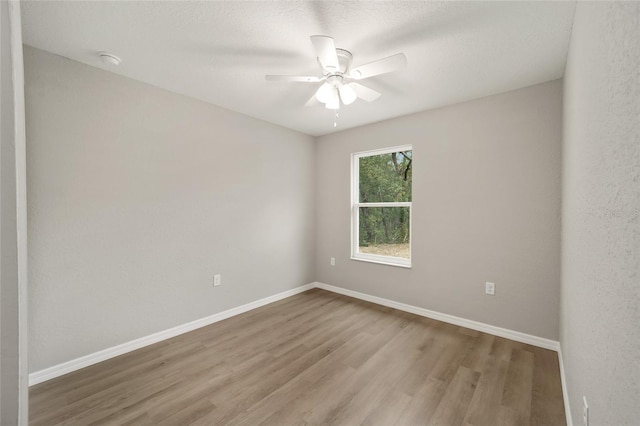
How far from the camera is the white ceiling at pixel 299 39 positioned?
5.23 feet

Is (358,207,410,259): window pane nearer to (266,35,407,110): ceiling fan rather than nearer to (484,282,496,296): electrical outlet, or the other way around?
(484,282,496,296): electrical outlet

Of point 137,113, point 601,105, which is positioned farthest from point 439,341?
point 137,113

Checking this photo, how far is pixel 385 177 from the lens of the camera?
3719 millimetres

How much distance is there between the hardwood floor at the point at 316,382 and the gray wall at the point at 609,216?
2.33ft

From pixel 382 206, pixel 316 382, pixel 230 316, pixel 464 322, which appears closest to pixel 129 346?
pixel 230 316

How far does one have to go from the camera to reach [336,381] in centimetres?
199

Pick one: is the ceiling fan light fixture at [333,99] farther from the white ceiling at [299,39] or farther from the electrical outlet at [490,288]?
the electrical outlet at [490,288]

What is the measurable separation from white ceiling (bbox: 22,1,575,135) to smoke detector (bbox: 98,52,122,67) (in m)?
0.05

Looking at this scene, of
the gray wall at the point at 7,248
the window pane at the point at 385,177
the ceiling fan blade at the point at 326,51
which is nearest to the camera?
the gray wall at the point at 7,248

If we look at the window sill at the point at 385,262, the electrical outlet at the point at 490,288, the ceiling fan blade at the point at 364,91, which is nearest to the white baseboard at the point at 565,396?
the electrical outlet at the point at 490,288

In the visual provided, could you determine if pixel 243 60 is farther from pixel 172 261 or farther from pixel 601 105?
pixel 601 105

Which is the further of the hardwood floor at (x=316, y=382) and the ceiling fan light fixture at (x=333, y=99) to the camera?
the ceiling fan light fixture at (x=333, y=99)

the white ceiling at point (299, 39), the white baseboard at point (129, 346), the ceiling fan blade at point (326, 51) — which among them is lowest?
the white baseboard at point (129, 346)

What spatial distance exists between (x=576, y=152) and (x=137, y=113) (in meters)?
3.34
